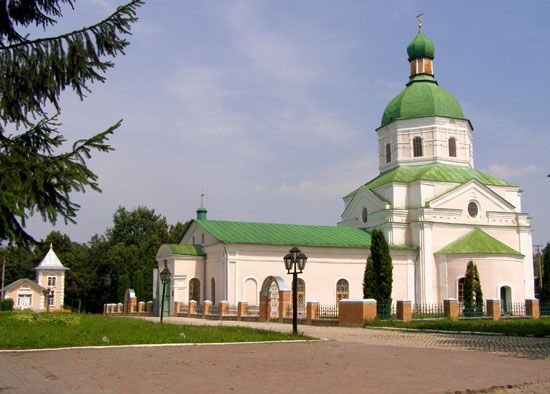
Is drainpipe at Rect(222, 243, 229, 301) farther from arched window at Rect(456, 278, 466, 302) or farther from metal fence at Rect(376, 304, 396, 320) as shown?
arched window at Rect(456, 278, 466, 302)

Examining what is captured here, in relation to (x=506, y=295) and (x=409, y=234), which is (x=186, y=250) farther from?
(x=506, y=295)

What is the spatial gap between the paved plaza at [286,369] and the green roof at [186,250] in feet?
77.6

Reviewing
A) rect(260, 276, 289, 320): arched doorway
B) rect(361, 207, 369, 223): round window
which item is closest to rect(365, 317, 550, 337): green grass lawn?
rect(260, 276, 289, 320): arched doorway

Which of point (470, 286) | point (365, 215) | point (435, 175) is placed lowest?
point (470, 286)

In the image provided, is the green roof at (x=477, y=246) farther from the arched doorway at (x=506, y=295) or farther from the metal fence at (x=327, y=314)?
the metal fence at (x=327, y=314)

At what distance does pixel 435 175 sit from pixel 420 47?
10110mm

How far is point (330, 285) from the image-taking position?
37.7 m

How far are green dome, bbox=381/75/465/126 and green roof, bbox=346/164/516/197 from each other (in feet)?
11.5

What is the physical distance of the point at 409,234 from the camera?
40.4m

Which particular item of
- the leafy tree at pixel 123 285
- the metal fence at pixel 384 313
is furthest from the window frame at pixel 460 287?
the leafy tree at pixel 123 285

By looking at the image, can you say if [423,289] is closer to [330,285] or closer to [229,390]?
[330,285]

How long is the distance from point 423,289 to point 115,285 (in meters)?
33.8

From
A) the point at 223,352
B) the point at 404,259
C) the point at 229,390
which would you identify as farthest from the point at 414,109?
the point at 229,390

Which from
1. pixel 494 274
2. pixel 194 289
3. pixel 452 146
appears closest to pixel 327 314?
pixel 194 289
